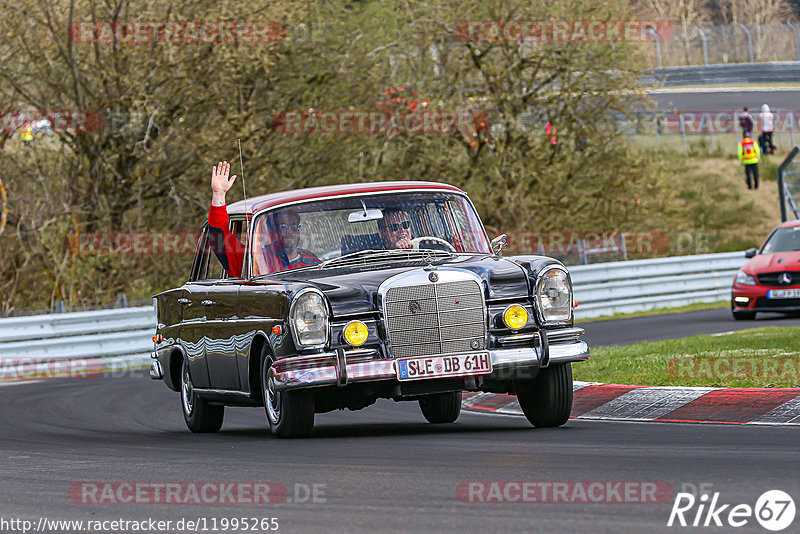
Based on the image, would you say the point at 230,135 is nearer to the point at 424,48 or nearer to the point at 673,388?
the point at 424,48

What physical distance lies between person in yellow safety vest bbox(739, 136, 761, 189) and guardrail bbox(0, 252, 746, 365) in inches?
412

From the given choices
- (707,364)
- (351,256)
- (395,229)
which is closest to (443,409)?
(395,229)

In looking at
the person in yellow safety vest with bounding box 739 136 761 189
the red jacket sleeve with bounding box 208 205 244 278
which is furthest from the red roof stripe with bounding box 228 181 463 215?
the person in yellow safety vest with bounding box 739 136 761 189

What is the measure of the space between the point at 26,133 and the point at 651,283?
38.3ft

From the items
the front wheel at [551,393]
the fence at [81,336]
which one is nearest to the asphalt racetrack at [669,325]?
the fence at [81,336]

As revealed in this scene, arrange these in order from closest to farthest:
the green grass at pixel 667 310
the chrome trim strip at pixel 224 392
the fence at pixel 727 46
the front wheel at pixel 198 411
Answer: the chrome trim strip at pixel 224 392 < the front wheel at pixel 198 411 < the green grass at pixel 667 310 < the fence at pixel 727 46

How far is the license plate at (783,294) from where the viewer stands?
20188 mm

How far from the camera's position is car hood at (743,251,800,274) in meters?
20.4

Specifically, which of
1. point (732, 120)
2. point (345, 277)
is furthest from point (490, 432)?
point (732, 120)

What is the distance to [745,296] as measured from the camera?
816 inches

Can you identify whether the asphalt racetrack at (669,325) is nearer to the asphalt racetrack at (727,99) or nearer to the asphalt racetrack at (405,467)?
the asphalt racetrack at (405,467)

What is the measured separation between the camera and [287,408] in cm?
905

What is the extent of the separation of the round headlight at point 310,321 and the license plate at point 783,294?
12979 millimetres

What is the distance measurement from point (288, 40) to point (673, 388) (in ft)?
56.5
